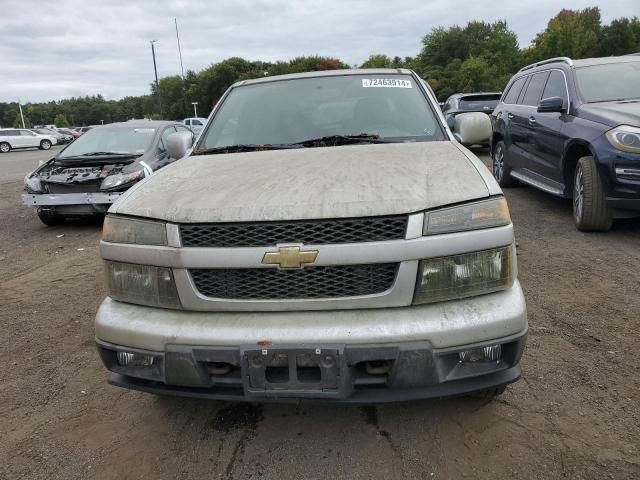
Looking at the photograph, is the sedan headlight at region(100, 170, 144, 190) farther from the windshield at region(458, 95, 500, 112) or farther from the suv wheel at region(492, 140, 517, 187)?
the windshield at region(458, 95, 500, 112)

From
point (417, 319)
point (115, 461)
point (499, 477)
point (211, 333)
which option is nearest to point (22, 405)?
point (115, 461)

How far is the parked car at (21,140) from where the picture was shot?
33.2 meters

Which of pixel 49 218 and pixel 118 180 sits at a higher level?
pixel 118 180

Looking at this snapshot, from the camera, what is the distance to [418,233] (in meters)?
2.02

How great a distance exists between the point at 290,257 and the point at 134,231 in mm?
771

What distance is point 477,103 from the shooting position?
42.6 feet

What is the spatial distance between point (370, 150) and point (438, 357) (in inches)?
52.6

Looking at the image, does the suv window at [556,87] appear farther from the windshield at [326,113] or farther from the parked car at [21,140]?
the parked car at [21,140]

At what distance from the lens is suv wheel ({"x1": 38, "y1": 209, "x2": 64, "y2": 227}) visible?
7454 mm

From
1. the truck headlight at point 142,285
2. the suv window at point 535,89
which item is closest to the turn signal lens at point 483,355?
the truck headlight at point 142,285

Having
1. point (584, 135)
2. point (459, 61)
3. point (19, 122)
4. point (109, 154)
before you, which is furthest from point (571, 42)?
point (19, 122)

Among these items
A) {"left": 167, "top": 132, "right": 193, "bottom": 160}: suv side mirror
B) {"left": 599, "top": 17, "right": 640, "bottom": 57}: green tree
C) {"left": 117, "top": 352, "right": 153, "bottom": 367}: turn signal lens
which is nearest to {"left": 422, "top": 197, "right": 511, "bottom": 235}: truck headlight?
{"left": 117, "top": 352, "right": 153, "bottom": 367}: turn signal lens

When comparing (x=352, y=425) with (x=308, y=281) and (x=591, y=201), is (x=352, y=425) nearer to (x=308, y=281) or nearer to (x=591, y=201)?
(x=308, y=281)

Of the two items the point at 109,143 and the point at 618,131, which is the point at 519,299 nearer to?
the point at 618,131
